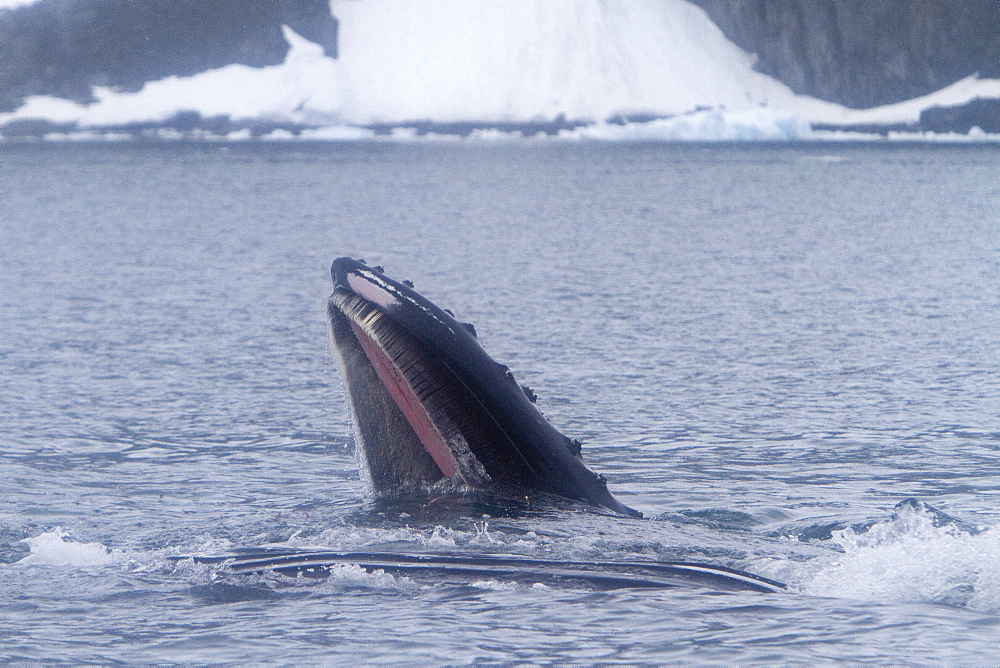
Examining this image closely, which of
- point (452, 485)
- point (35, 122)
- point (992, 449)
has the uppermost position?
point (35, 122)

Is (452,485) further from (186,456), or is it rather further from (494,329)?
(494,329)

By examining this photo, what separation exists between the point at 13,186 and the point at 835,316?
64137 mm

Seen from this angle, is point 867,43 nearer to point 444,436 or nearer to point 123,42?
point 123,42

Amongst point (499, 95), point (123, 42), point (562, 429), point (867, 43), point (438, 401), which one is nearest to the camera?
point (438, 401)

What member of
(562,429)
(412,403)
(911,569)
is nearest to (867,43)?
(562,429)

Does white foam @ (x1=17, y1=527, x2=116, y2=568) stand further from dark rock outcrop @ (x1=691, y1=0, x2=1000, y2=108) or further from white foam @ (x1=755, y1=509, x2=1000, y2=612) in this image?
dark rock outcrop @ (x1=691, y1=0, x2=1000, y2=108)

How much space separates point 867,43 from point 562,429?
595 ft

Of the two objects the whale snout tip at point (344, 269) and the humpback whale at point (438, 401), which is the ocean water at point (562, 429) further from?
the whale snout tip at point (344, 269)

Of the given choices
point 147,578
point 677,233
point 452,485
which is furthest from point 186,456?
point 677,233

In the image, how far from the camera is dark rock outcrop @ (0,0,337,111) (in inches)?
7032

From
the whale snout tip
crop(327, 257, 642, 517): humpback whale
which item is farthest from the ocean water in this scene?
the whale snout tip

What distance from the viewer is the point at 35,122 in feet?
577

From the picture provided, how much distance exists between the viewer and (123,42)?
183500mm

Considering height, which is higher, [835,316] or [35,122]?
[35,122]
